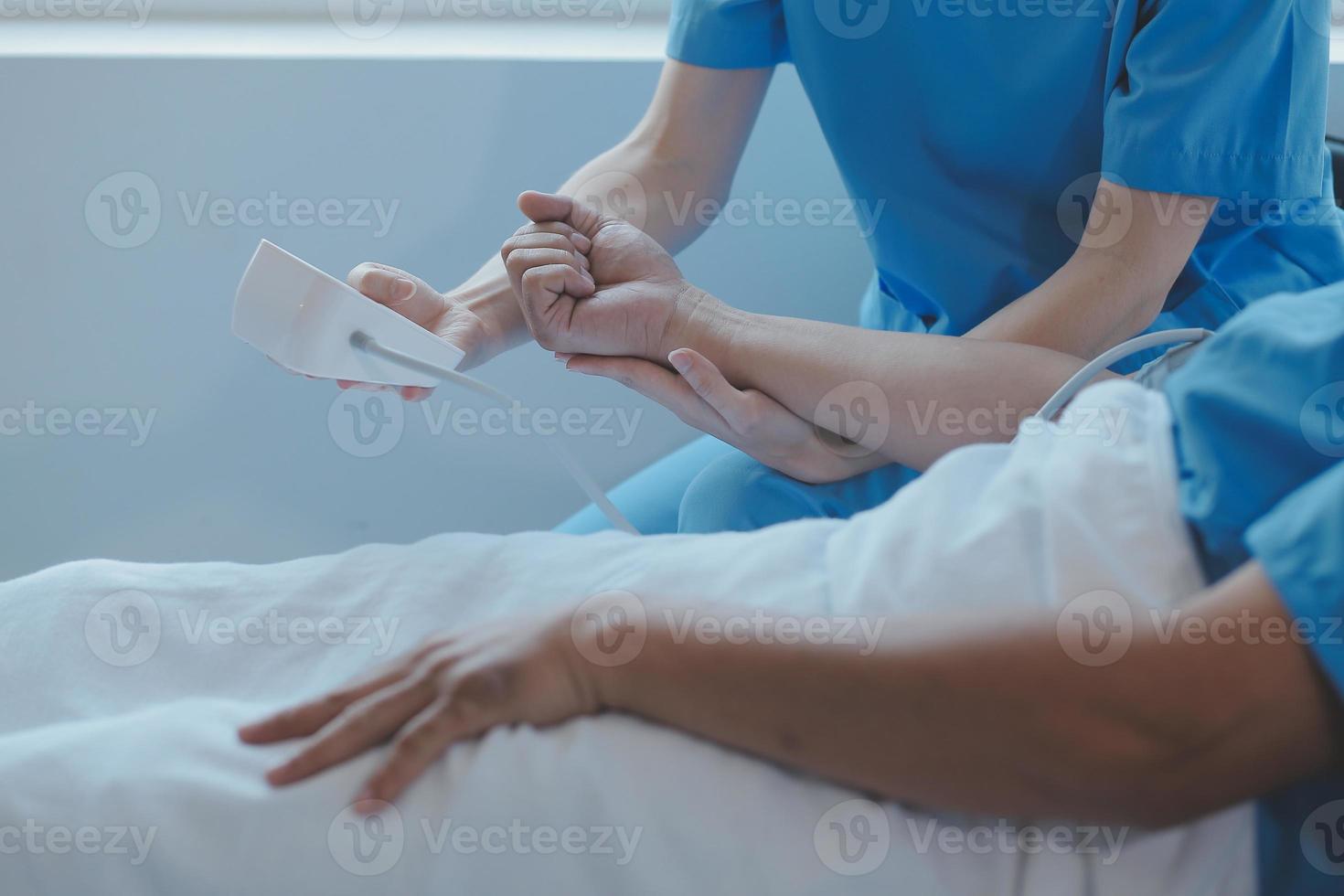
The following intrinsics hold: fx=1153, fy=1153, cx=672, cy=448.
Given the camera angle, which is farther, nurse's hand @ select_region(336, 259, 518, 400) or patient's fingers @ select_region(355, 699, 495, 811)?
nurse's hand @ select_region(336, 259, 518, 400)

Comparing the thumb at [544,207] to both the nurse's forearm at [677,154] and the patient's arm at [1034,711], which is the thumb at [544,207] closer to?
the nurse's forearm at [677,154]

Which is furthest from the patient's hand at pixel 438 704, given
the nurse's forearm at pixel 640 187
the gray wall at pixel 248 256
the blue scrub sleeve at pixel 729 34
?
the gray wall at pixel 248 256

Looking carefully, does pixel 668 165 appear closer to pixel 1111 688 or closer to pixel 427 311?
pixel 427 311

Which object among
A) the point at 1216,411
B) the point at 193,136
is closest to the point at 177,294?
the point at 193,136

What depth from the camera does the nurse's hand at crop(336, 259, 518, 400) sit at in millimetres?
914

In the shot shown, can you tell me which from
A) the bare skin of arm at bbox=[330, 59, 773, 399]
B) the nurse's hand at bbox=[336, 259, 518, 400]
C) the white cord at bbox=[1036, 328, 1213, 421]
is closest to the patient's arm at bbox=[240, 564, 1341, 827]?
the white cord at bbox=[1036, 328, 1213, 421]

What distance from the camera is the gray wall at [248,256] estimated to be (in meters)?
1.35

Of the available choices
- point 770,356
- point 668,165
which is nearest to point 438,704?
point 770,356

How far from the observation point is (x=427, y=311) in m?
0.95

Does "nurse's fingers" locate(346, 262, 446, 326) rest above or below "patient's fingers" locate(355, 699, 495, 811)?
above

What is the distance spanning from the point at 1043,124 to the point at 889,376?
0.25 meters

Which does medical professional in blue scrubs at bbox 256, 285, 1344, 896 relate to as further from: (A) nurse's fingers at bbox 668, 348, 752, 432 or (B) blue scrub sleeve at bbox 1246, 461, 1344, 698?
(A) nurse's fingers at bbox 668, 348, 752, 432

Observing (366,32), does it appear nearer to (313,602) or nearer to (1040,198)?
(1040,198)

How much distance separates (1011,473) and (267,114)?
3.63 ft
